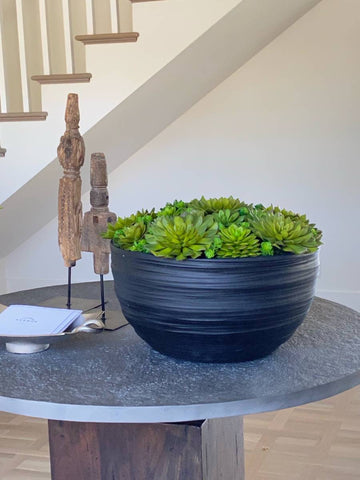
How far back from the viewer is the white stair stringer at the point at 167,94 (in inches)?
110

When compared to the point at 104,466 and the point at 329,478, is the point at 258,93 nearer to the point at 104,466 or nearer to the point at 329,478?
the point at 329,478

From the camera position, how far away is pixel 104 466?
116 cm

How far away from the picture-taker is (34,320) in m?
1.16

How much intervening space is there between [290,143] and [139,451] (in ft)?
9.30

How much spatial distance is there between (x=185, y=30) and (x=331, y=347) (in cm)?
189

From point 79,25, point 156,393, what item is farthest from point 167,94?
point 156,393

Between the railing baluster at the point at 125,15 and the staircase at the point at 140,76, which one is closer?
the staircase at the point at 140,76

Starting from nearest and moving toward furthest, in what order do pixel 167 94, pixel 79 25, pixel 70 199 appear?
1. pixel 70 199
2. pixel 167 94
3. pixel 79 25

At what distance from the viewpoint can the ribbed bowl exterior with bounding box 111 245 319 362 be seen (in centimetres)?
94

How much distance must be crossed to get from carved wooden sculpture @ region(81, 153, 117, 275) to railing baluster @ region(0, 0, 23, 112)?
1.85 metres

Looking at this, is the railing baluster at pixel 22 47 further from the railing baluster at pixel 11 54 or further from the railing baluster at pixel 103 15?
the railing baluster at pixel 103 15

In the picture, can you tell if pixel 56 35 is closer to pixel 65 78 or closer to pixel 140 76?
pixel 65 78

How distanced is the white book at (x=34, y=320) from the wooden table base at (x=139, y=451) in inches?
7.6

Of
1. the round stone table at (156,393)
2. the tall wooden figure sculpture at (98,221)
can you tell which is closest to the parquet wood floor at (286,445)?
the round stone table at (156,393)
